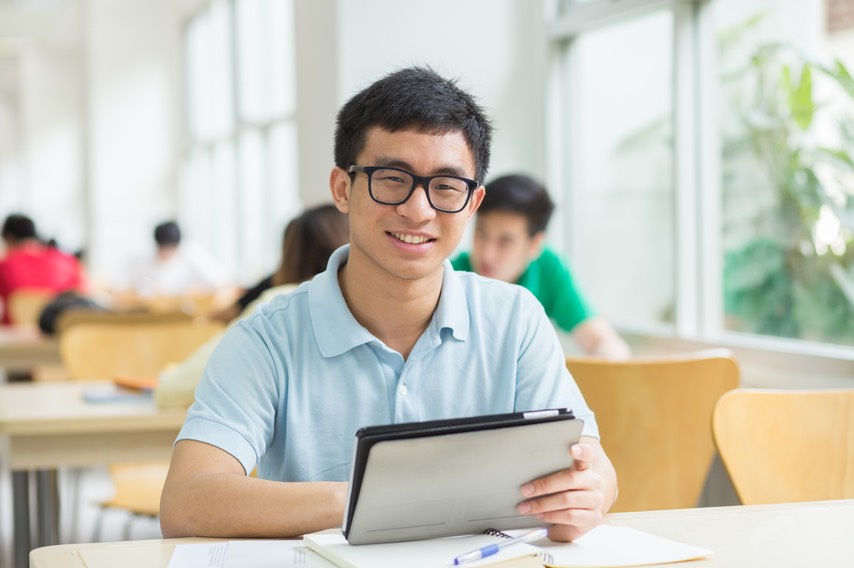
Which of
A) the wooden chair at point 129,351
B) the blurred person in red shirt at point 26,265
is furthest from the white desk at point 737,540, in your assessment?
the blurred person in red shirt at point 26,265

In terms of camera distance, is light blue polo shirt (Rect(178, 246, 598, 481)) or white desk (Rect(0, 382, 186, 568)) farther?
white desk (Rect(0, 382, 186, 568))

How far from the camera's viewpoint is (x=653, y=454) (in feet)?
7.62

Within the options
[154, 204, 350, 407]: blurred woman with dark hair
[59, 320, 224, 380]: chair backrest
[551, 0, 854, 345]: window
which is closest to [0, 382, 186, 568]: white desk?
[154, 204, 350, 407]: blurred woman with dark hair

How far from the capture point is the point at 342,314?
153 cm

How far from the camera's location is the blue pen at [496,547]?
3.83ft

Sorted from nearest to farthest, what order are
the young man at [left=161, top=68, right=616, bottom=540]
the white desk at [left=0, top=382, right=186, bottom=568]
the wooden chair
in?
the young man at [left=161, top=68, right=616, bottom=540] → the white desk at [left=0, top=382, right=186, bottom=568] → the wooden chair

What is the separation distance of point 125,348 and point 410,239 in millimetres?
2114

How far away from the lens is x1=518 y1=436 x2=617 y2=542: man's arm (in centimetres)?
124

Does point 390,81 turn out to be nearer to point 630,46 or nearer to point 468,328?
point 468,328

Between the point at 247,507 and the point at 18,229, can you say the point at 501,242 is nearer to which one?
the point at 247,507

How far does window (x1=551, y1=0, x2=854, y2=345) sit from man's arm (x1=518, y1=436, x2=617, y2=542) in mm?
1961

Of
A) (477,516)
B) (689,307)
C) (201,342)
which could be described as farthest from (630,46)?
(477,516)

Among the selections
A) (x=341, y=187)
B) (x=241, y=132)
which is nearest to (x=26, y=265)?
(x=241, y=132)

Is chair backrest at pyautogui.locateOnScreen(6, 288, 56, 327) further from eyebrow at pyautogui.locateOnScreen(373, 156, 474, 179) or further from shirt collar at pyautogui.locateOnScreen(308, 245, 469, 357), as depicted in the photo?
eyebrow at pyautogui.locateOnScreen(373, 156, 474, 179)
